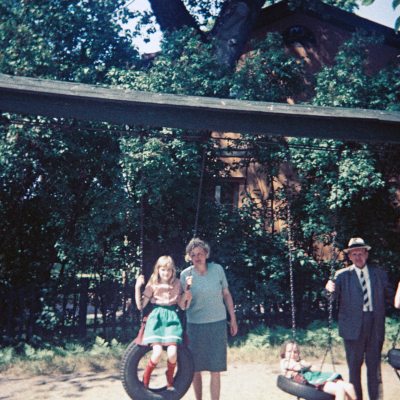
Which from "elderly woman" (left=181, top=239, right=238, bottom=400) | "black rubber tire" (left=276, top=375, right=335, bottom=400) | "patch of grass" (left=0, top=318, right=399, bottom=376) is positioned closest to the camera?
"black rubber tire" (left=276, top=375, right=335, bottom=400)

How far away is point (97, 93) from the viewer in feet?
12.1

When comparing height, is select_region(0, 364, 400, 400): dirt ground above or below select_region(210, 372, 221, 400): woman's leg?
below

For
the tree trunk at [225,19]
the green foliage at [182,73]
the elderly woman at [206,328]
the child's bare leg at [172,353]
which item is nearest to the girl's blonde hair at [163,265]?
the elderly woman at [206,328]

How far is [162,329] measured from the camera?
143 inches

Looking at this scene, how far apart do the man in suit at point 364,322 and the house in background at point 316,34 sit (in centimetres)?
730

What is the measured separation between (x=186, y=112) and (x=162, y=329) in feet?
6.70

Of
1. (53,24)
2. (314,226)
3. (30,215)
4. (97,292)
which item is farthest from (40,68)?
(314,226)

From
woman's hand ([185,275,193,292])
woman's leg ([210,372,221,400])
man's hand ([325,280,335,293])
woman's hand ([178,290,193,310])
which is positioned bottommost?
woman's leg ([210,372,221,400])

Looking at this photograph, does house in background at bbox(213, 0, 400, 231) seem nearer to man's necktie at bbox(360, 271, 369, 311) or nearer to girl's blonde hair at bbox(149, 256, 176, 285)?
man's necktie at bbox(360, 271, 369, 311)

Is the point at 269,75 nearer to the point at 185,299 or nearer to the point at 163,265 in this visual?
the point at 163,265

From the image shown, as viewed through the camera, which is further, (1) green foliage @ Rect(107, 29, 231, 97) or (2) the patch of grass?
(1) green foliage @ Rect(107, 29, 231, 97)

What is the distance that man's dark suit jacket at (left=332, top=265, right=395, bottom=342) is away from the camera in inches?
154

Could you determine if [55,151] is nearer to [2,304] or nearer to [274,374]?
[2,304]

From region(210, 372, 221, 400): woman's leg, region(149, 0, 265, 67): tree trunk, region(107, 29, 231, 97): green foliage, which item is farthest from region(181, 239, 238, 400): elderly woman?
region(149, 0, 265, 67): tree trunk
